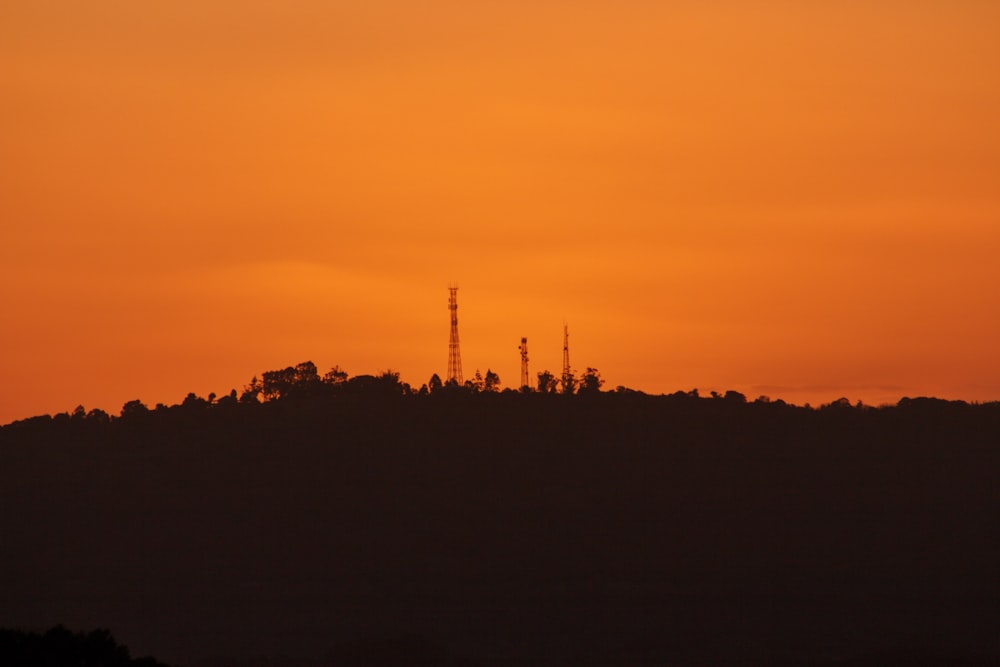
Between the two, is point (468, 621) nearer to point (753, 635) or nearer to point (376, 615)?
point (376, 615)

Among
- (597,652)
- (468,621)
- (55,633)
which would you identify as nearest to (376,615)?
(468,621)

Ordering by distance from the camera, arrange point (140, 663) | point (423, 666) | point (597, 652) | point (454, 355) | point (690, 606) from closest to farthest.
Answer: point (140, 663) → point (454, 355) → point (423, 666) → point (597, 652) → point (690, 606)

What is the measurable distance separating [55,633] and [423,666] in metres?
120

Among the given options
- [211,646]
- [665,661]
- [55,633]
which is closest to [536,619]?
[665,661]

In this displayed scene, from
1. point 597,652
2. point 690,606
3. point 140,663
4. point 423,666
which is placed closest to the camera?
point 140,663

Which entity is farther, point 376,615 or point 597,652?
point 376,615

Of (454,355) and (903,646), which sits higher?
(454,355)

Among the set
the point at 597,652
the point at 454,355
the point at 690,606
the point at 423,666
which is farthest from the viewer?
the point at 690,606

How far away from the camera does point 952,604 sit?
196875mm

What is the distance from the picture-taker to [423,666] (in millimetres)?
173625

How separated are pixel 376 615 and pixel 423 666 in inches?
1041

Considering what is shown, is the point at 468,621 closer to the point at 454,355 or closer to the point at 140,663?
the point at 454,355

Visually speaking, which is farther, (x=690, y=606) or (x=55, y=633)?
(x=690, y=606)

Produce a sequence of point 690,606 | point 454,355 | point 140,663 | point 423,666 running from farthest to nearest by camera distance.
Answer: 1. point 690,606
2. point 423,666
3. point 454,355
4. point 140,663
